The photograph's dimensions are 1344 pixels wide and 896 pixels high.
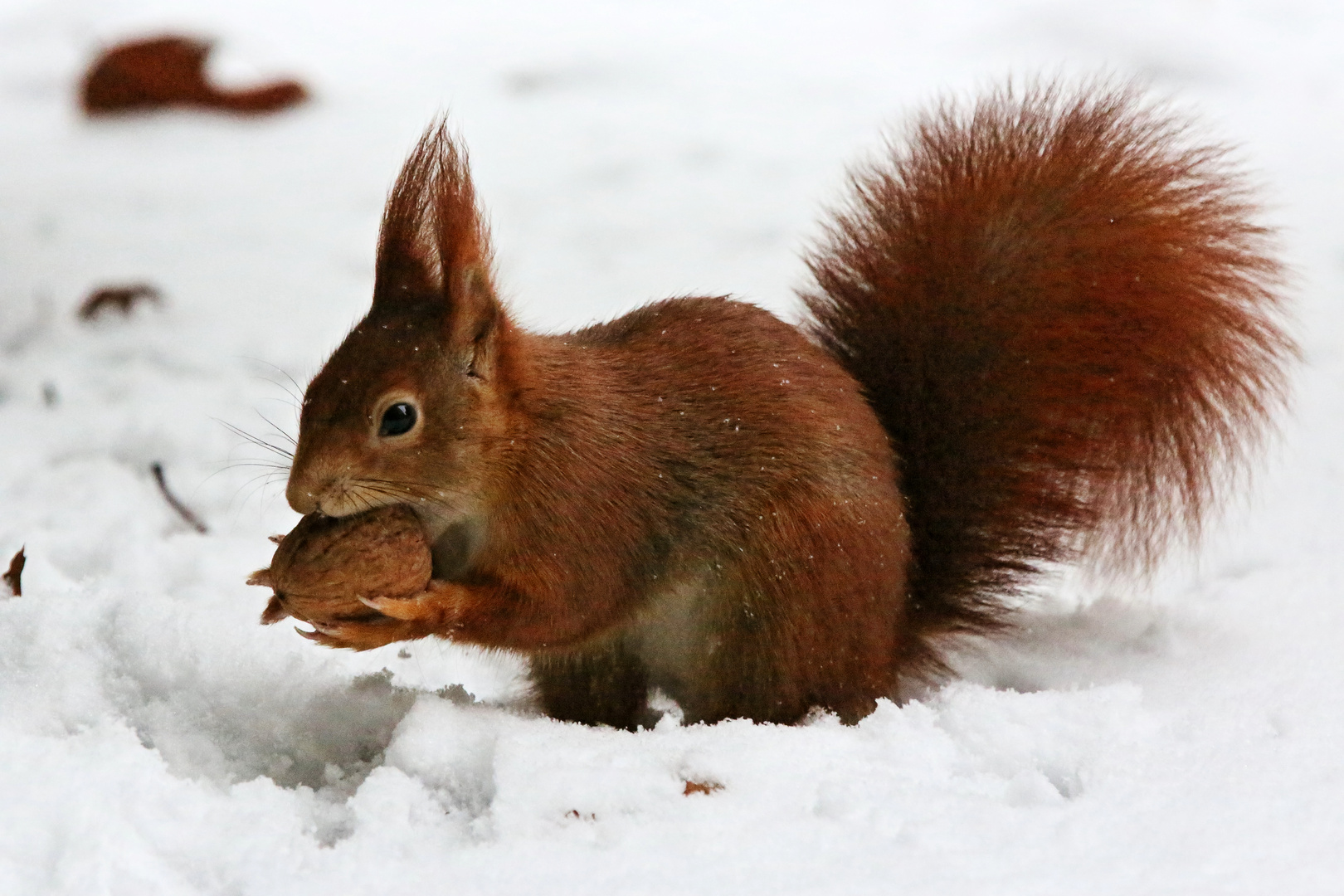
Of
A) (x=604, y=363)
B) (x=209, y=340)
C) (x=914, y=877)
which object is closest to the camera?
(x=914, y=877)

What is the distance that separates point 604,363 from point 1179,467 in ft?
2.01

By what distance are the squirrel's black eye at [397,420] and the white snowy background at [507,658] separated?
236 millimetres

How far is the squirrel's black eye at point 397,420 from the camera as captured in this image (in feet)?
3.76

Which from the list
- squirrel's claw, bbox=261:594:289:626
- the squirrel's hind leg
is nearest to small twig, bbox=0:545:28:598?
squirrel's claw, bbox=261:594:289:626

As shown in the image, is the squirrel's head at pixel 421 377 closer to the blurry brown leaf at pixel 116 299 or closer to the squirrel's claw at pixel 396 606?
the squirrel's claw at pixel 396 606

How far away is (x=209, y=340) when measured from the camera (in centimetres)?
232

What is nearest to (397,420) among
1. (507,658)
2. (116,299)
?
(507,658)

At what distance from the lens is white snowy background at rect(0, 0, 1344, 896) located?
96 centimetres

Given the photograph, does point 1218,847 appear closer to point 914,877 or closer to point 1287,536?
point 914,877

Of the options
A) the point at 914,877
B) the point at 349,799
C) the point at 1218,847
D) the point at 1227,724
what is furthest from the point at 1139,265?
the point at 349,799

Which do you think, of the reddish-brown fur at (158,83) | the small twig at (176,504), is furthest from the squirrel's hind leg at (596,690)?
the reddish-brown fur at (158,83)

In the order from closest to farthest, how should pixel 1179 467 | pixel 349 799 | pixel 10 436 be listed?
pixel 349 799 < pixel 1179 467 < pixel 10 436

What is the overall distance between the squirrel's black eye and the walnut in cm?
7

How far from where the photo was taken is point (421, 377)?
45.8 inches
